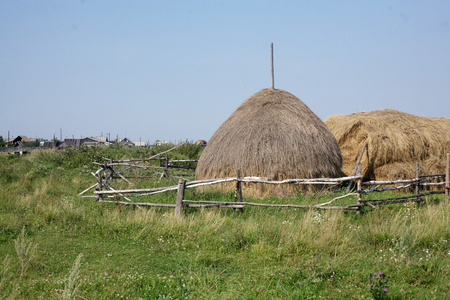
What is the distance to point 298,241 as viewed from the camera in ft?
19.0

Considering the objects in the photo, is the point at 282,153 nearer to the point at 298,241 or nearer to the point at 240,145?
the point at 240,145

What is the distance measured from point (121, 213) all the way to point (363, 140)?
7.84 meters

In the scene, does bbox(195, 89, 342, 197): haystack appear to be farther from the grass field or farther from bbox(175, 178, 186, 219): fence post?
bbox(175, 178, 186, 219): fence post

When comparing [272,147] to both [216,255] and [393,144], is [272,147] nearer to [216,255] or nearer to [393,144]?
[393,144]

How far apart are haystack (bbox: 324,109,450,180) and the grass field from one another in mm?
3348

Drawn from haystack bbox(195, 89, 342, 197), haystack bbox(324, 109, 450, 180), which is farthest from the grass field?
haystack bbox(324, 109, 450, 180)

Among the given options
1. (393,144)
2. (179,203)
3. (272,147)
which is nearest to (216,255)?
(179,203)

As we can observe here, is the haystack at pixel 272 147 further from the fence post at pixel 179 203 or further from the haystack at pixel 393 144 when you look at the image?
the fence post at pixel 179 203

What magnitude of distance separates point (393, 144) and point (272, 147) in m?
4.17

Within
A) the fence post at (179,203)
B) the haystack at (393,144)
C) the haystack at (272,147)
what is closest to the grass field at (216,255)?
the fence post at (179,203)

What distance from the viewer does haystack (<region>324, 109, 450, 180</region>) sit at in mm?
11812

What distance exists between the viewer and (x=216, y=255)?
5816 mm

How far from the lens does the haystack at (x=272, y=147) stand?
10.1 metres

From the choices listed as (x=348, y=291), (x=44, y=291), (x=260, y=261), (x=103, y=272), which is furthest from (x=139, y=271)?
(x=348, y=291)
